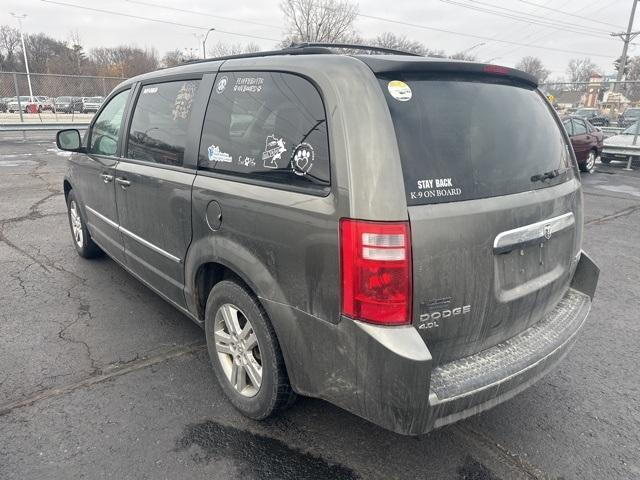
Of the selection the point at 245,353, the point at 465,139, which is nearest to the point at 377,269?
the point at 465,139

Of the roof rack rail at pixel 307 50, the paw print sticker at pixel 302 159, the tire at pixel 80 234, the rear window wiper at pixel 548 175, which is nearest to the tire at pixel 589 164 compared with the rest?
the rear window wiper at pixel 548 175

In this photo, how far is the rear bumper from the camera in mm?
1872

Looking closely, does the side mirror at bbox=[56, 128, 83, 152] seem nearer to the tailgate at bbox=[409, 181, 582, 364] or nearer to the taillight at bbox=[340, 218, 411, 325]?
the taillight at bbox=[340, 218, 411, 325]

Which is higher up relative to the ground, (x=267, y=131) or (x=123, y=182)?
(x=267, y=131)

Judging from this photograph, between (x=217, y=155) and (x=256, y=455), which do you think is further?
(x=217, y=155)

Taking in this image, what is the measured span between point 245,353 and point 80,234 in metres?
3.25

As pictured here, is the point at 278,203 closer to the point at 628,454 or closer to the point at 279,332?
the point at 279,332

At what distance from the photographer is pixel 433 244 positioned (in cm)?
191

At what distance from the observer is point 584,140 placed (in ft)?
41.6

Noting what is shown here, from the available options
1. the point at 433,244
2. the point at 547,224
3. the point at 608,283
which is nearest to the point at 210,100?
the point at 433,244

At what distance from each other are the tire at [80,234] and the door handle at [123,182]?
4.65 feet

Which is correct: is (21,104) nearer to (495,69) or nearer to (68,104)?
(68,104)

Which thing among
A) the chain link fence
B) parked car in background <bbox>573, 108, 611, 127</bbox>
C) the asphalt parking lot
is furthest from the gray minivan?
parked car in background <bbox>573, 108, 611, 127</bbox>

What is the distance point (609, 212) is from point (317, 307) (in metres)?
8.16
